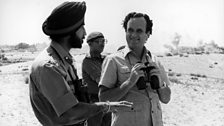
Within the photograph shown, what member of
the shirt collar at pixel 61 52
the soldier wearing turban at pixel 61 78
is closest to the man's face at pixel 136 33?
the soldier wearing turban at pixel 61 78

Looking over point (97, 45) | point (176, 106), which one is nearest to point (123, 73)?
point (97, 45)

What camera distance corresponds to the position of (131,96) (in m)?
3.28

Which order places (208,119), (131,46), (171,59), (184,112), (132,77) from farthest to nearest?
(171,59), (184,112), (208,119), (131,46), (132,77)

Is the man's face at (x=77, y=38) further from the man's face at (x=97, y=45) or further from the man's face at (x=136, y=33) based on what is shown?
the man's face at (x=97, y=45)

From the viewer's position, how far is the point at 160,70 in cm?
343

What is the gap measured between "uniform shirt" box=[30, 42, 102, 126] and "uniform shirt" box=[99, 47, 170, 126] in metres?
0.93

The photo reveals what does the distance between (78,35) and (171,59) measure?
90.0ft

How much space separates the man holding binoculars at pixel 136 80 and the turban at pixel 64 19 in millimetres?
936

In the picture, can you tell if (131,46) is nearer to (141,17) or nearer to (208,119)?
(141,17)

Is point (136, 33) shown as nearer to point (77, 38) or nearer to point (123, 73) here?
point (123, 73)

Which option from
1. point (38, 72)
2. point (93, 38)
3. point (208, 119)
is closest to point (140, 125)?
point (38, 72)

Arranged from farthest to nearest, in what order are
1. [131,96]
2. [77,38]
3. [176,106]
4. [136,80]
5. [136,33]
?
[176,106] → [136,33] → [131,96] → [136,80] → [77,38]

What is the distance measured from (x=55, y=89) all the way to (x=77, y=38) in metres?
0.43

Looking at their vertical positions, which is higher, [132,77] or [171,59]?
[132,77]
